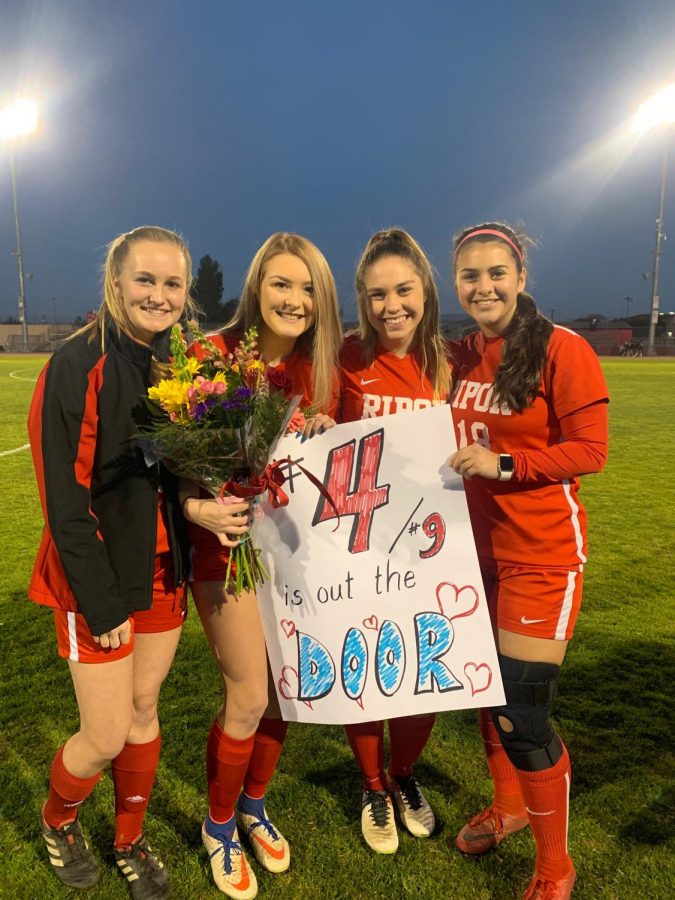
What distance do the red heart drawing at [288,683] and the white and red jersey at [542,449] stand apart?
78 cm

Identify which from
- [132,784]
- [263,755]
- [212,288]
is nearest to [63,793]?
[132,784]

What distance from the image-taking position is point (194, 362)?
1.90 meters

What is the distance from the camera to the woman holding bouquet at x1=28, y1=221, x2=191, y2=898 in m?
1.87

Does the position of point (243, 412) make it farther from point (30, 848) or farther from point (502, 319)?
point (30, 848)

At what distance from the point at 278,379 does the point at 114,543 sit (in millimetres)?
700

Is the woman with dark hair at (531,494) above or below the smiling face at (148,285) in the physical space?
below

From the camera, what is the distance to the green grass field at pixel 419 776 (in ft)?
7.43

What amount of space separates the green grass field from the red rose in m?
1.66

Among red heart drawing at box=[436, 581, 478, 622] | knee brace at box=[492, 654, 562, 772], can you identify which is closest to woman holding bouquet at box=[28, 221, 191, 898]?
red heart drawing at box=[436, 581, 478, 622]

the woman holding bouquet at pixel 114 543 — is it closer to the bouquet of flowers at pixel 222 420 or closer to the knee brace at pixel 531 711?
the bouquet of flowers at pixel 222 420

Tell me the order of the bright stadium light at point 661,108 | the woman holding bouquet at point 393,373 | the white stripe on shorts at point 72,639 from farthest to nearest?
the bright stadium light at point 661,108
the woman holding bouquet at point 393,373
the white stripe on shorts at point 72,639

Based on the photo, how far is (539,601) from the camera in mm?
2113

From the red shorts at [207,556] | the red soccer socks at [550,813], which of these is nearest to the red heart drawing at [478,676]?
the red soccer socks at [550,813]

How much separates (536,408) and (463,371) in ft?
1.24
